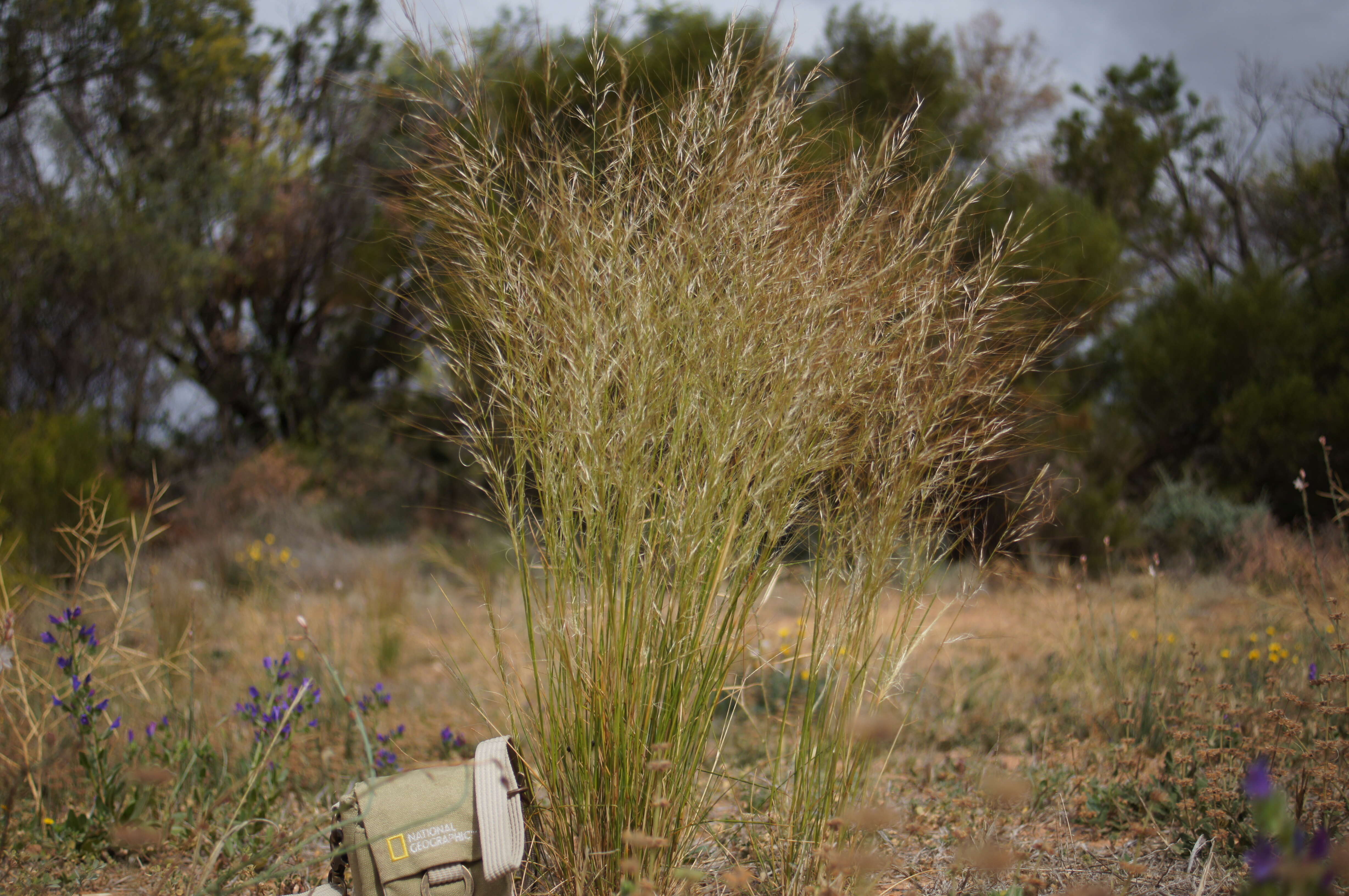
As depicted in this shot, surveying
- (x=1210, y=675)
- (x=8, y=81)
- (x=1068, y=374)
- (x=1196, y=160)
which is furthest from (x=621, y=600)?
(x=1196, y=160)

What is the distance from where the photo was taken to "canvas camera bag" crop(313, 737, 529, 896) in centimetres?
150

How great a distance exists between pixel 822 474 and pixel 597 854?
2.83 ft

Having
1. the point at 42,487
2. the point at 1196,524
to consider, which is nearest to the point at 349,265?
the point at 42,487

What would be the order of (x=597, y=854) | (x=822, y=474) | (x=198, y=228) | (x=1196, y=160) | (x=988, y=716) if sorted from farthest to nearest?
1. (x=1196, y=160)
2. (x=198, y=228)
3. (x=988, y=716)
4. (x=822, y=474)
5. (x=597, y=854)

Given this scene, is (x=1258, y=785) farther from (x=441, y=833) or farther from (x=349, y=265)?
(x=349, y=265)

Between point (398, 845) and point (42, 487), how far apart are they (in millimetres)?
5718

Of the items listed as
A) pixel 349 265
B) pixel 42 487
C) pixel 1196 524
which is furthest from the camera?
pixel 349 265

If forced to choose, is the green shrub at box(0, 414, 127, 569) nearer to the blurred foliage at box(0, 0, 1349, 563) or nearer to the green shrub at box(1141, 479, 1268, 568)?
the blurred foliage at box(0, 0, 1349, 563)

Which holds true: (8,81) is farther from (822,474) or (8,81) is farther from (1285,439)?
(1285,439)

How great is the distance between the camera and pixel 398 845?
1512 millimetres

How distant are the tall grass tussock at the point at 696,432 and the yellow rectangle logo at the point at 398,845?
0.84 feet

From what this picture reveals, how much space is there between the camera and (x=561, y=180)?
5.60 ft

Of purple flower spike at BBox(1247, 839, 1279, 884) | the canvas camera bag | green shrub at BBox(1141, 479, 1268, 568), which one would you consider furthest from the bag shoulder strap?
green shrub at BBox(1141, 479, 1268, 568)

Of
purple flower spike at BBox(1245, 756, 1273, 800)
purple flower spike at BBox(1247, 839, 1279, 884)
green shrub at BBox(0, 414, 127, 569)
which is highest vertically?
purple flower spike at BBox(1245, 756, 1273, 800)
